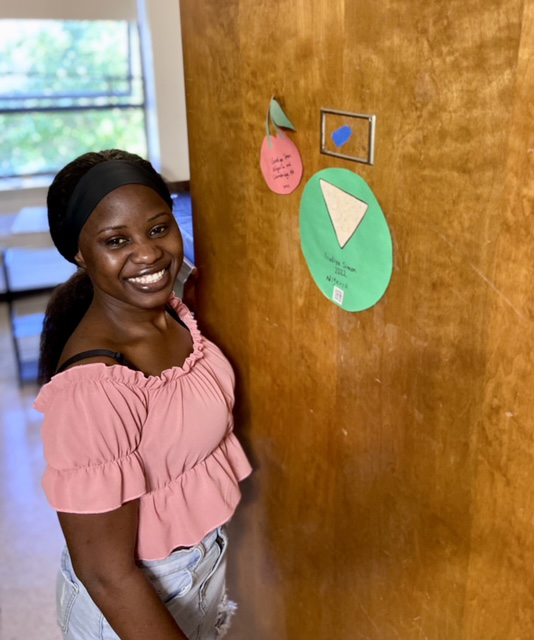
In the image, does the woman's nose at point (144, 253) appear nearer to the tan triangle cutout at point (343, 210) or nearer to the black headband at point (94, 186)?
the black headband at point (94, 186)

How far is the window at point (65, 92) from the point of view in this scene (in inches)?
190

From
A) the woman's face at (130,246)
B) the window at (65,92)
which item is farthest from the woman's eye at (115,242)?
the window at (65,92)

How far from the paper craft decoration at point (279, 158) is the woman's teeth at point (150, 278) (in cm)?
23

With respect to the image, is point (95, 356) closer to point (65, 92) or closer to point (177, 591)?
point (177, 591)

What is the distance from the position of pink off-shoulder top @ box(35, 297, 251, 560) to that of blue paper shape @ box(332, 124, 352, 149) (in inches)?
18.0

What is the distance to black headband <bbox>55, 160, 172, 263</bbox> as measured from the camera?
1.06 meters

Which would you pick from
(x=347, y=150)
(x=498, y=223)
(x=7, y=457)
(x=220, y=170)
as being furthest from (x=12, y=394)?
(x=498, y=223)

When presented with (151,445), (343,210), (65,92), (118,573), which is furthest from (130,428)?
(65,92)

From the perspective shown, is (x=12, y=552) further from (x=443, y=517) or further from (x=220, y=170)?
(x=443, y=517)

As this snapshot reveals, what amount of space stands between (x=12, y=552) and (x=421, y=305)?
2.06 metres

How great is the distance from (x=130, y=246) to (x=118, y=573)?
1.65 ft

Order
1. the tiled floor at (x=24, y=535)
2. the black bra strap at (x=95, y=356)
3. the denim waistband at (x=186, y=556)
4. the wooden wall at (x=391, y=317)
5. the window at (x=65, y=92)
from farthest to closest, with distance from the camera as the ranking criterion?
the window at (x=65, y=92) < the tiled floor at (x=24, y=535) < the denim waistband at (x=186, y=556) < the black bra strap at (x=95, y=356) < the wooden wall at (x=391, y=317)

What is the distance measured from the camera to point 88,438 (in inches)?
38.4

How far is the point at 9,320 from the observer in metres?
4.60
